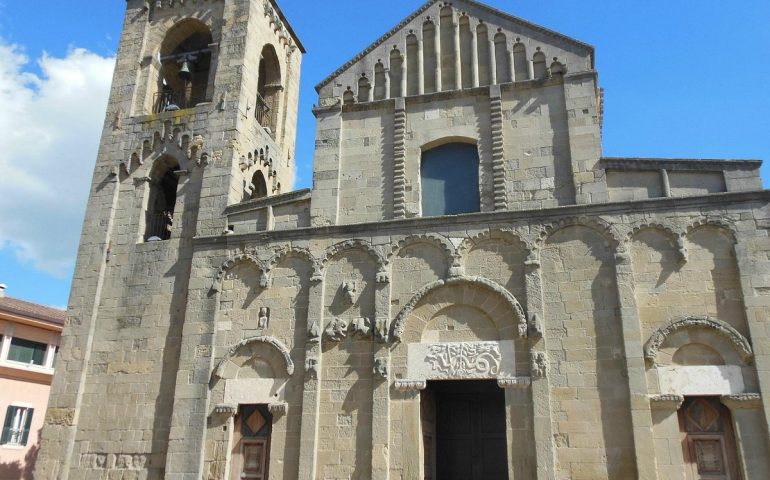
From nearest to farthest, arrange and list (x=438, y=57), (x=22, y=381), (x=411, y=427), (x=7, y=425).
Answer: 1. (x=411, y=427)
2. (x=438, y=57)
3. (x=7, y=425)
4. (x=22, y=381)

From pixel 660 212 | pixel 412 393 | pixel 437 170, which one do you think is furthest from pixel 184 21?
pixel 660 212

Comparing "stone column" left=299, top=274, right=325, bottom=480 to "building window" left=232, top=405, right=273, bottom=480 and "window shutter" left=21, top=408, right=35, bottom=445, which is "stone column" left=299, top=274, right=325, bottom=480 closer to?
"building window" left=232, top=405, right=273, bottom=480

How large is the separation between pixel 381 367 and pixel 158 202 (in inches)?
301

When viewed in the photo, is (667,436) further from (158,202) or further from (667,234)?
(158,202)

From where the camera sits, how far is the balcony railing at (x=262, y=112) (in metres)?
17.7

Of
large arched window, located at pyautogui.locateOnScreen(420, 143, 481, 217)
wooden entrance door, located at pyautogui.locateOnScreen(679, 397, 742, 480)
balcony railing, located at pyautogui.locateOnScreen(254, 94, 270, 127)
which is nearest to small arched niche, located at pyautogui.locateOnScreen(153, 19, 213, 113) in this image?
balcony railing, located at pyautogui.locateOnScreen(254, 94, 270, 127)

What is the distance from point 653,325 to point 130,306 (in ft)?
35.4

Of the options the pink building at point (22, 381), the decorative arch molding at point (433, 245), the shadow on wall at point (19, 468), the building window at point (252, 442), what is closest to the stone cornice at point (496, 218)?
the decorative arch molding at point (433, 245)

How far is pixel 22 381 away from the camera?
75.7 ft

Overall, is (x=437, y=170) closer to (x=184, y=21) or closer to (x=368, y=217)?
(x=368, y=217)

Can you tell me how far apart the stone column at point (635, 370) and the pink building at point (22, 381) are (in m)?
20.8

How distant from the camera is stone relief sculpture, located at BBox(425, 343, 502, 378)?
11.5m

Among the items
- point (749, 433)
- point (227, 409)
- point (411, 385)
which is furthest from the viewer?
point (227, 409)

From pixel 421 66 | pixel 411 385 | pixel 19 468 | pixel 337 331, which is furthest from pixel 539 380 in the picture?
pixel 19 468
